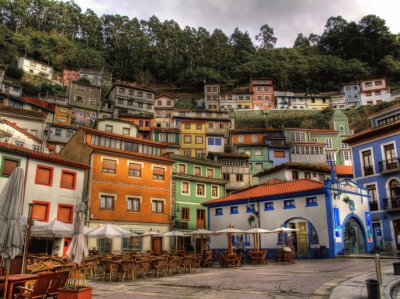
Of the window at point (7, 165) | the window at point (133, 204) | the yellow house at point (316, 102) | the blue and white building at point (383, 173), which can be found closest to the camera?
the window at point (7, 165)

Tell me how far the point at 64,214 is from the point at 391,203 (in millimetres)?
29133

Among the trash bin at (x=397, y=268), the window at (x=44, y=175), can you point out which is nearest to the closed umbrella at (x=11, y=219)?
the trash bin at (x=397, y=268)

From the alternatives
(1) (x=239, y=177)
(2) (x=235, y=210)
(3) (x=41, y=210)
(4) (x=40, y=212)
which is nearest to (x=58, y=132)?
(1) (x=239, y=177)

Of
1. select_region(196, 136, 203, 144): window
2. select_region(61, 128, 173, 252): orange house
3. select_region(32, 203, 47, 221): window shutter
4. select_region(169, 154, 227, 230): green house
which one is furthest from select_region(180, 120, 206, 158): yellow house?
select_region(32, 203, 47, 221): window shutter

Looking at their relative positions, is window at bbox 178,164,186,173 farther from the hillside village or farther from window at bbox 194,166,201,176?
window at bbox 194,166,201,176

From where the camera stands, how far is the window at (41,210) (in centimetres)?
2698

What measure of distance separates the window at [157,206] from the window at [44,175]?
10.9m

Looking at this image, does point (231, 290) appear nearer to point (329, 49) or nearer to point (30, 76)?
point (30, 76)

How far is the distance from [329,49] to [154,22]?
63178 mm

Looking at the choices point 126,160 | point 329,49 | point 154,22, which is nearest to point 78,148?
point 126,160

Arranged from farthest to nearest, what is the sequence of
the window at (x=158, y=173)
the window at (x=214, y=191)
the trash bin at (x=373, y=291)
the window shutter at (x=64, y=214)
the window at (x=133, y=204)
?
the window at (x=214, y=191)
the window at (x=158, y=173)
the window at (x=133, y=204)
the window shutter at (x=64, y=214)
the trash bin at (x=373, y=291)

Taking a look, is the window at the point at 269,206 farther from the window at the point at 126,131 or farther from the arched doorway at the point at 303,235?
the window at the point at 126,131

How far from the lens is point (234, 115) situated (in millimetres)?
86875

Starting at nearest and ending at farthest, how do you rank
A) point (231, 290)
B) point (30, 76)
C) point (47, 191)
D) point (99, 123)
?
point (231, 290) → point (47, 191) → point (99, 123) → point (30, 76)
